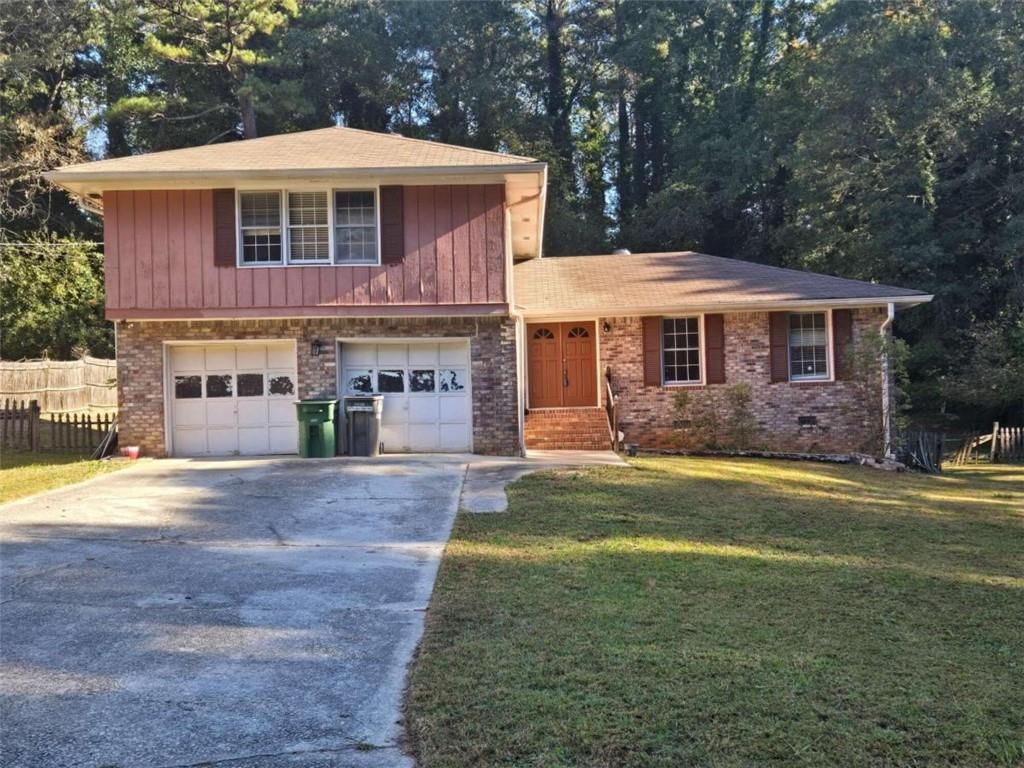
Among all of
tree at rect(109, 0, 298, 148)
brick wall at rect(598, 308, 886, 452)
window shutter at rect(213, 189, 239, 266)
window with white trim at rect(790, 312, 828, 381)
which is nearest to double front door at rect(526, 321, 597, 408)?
brick wall at rect(598, 308, 886, 452)

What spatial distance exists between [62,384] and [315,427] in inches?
516

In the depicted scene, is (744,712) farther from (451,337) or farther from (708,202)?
(708,202)

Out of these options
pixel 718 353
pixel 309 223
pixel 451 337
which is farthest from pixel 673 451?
pixel 309 223

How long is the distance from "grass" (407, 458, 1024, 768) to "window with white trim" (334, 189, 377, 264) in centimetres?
633

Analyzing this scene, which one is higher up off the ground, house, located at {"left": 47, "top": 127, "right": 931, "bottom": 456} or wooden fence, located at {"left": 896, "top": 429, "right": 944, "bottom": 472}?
house, located at {"left": 47, "top": 127, "right": 931, "bottom": 456}

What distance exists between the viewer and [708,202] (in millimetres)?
30891

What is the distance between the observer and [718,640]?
16.6ft

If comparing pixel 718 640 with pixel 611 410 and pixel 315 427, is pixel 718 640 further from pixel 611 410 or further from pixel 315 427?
pixel 611 410

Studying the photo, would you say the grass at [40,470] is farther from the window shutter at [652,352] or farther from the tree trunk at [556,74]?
the tree trunk at [556,74]

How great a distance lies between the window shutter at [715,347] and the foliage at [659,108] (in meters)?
9.60

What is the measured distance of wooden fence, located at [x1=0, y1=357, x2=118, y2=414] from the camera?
70.2 feet

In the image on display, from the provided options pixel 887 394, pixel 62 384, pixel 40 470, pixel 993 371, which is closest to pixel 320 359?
pixel 40 470

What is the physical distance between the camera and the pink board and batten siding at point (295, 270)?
13.9 m

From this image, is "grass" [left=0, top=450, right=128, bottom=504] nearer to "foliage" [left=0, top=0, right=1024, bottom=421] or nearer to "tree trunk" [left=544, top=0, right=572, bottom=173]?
"foliage" [left=0, top=0, right=1024, bottom=421]
